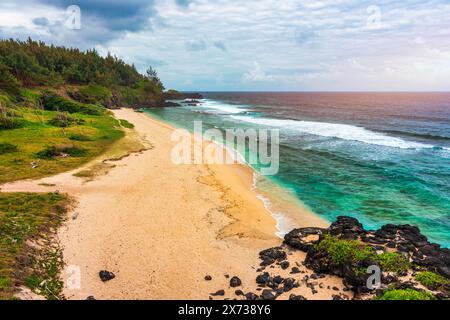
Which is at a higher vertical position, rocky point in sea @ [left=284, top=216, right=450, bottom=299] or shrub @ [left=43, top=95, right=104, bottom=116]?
shrub @ [left=43, top=95, right=104, bottom=116]

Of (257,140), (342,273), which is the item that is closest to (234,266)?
(342,273)

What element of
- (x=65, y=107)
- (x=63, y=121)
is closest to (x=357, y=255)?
(x=63, y=121)

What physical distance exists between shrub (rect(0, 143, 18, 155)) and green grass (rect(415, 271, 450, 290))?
35.5 metres

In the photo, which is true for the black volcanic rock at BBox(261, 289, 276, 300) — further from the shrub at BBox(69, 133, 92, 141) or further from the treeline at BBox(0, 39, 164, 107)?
the treeline at BBox(0, 39, 164, 107)

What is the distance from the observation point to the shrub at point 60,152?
31.5m

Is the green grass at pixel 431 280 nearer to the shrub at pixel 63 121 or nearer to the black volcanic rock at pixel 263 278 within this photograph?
the black volcanic rock at pixel 263 278

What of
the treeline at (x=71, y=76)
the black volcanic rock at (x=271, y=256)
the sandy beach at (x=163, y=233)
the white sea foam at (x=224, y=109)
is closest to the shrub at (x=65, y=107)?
the treeline at (x=71, y=76)

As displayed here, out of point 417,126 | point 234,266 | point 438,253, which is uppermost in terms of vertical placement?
point 417,126

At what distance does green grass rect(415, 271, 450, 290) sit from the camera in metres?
12.1

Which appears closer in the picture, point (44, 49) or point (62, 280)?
point (62, 280)

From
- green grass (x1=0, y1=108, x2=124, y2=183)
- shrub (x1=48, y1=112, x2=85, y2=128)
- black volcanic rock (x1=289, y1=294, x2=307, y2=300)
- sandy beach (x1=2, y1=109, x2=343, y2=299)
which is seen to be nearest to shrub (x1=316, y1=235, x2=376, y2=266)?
sandy beach (x1=2, y1=109, x2=343, y2=299)

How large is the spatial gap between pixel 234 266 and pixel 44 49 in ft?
318

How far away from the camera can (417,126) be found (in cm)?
6556
